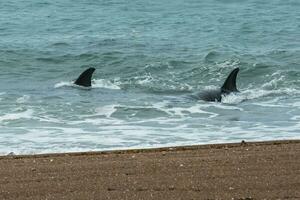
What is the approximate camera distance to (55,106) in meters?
15.2

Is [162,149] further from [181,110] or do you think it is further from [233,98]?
[233,98]

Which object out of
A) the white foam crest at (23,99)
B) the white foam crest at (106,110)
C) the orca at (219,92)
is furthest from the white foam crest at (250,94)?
the white foam crest at (23,99)

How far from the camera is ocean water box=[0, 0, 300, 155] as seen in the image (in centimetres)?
1223

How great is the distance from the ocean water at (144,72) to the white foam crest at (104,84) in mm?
30

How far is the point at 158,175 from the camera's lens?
307 inches

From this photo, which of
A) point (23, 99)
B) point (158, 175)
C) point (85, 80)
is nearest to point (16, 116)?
point (23, 99)

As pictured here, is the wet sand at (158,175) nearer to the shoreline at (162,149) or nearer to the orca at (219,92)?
the shoreline at (162,149)

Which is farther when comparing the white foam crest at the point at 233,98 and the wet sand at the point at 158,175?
the white foam crest at the point at 233,98

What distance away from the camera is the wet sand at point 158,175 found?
700cm

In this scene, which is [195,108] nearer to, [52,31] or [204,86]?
[204,86]

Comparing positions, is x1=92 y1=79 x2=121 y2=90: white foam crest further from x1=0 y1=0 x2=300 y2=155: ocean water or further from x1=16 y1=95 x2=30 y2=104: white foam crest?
x1=16 y1=95 x2=30 y2=104: white foam crest

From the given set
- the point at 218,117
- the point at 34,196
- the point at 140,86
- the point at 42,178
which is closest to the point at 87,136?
the point at 218,117

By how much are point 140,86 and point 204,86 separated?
1778mm

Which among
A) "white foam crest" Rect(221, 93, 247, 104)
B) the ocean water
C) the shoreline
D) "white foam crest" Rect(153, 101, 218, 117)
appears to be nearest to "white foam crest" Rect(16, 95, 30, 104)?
→ the ocean water
